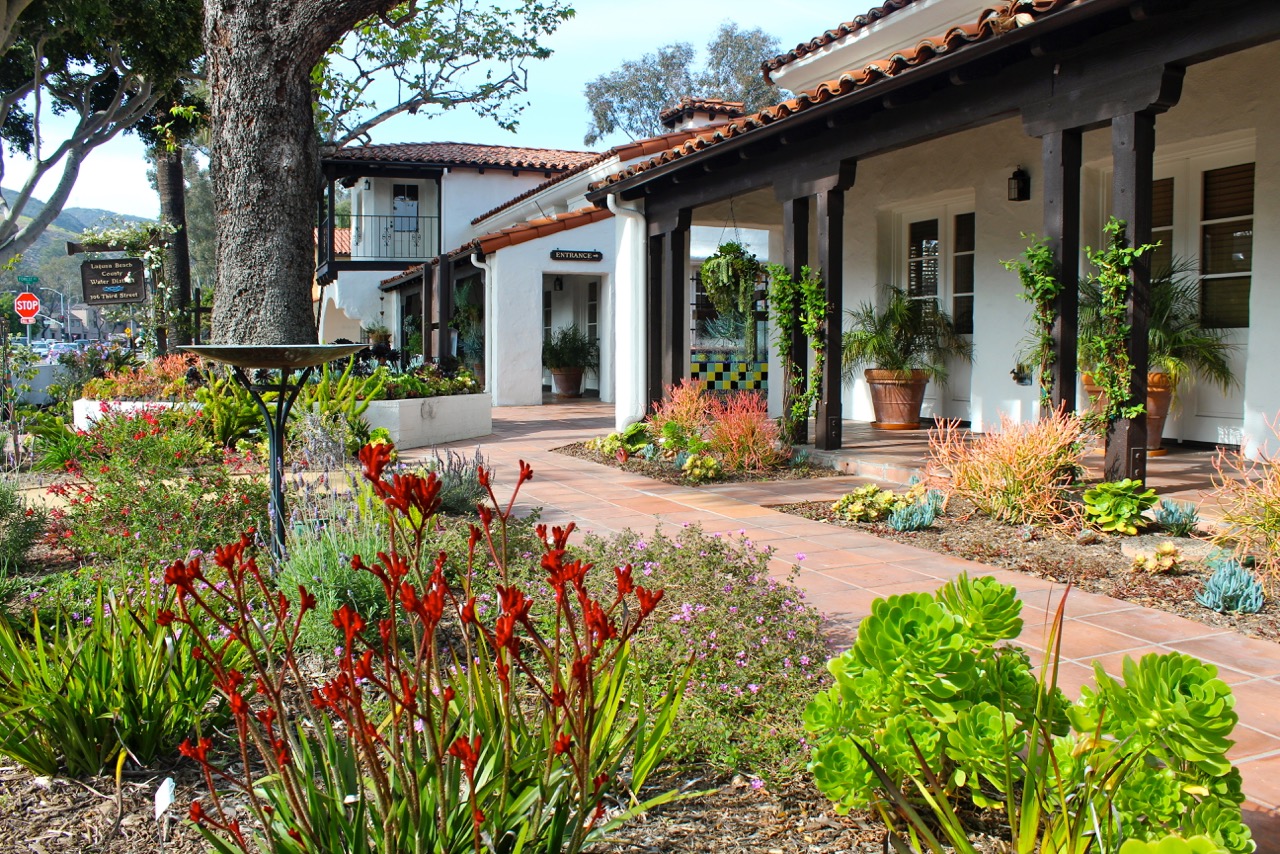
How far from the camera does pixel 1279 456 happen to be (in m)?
4.63

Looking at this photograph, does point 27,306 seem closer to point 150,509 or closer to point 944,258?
point 944,258

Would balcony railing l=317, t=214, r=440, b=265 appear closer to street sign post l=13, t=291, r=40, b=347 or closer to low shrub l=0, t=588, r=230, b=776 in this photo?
street sign post l=13, t=291, r=40, b=347

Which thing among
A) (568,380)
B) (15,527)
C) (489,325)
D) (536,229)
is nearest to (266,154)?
(15,527)

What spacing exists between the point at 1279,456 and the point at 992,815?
3.13 metres

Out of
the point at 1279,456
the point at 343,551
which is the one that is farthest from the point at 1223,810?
the point at 1279,456

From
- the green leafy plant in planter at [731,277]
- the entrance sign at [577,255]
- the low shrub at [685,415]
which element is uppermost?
the entrance sign at [577,255]

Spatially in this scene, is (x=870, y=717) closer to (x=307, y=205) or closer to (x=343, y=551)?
(x=343, y=551)

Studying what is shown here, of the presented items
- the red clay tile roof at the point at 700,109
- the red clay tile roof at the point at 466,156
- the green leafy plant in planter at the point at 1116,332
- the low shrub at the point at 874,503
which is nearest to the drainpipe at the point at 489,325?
the red clay tile roof at the point at 700,109

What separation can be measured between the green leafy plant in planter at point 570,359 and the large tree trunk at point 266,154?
1038 cm

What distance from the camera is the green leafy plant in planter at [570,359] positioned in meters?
20.3

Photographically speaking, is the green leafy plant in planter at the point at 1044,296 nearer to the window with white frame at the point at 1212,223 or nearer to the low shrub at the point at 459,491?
the window with white frame at the point at 1212,223

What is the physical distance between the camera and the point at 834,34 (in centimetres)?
1072

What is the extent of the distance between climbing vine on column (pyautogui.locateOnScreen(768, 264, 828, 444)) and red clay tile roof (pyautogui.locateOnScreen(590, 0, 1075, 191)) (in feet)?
4.26

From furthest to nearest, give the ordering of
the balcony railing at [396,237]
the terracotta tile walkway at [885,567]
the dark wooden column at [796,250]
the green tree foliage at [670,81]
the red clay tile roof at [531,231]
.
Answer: the green tree foliage at [670,81] → the balcony railing at [396,237] → the red clay tile roof at [531,231] → the dark wooden column at [796,250] → the terracotta tile walkway at [885,567]
